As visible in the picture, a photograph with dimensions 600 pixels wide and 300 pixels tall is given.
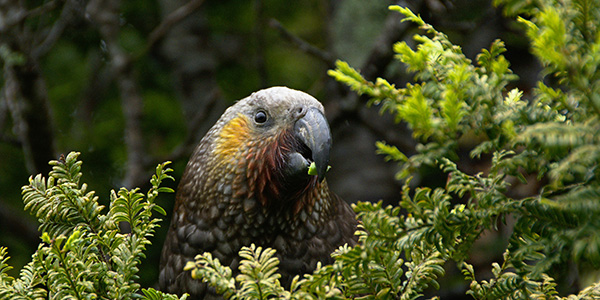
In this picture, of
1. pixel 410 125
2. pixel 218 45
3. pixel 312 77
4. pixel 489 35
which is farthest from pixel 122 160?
pixel 410 125

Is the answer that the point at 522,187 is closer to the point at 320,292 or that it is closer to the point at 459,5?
Answer: the point at 459,5

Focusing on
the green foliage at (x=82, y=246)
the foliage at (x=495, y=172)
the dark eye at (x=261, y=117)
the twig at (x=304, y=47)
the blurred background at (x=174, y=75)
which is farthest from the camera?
the twig at (x=304, y=47)

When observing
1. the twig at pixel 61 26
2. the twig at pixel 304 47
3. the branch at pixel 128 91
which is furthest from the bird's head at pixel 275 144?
the twig at pixel 61 26

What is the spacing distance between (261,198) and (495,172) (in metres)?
1.65

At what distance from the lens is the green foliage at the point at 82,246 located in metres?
1.50

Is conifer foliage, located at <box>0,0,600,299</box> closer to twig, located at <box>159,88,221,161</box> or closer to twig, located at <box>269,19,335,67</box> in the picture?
twig, located at <box>269,19,335,67</box>

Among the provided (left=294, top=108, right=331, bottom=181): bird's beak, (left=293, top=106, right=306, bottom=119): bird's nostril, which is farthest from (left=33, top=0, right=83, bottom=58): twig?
(left=294, top=108, right=331, bottom=181): bird's beak

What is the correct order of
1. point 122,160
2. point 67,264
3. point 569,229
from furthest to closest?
point 122,160 → point 67,264 → point 569,229

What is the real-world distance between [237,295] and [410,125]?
1.96ft

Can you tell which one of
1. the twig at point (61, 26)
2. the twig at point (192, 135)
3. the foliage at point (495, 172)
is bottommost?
the foliage at point (495, 172)

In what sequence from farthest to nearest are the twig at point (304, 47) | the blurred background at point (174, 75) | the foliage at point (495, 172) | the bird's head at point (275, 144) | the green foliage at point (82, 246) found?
the twig at point (304, 47), the blurred background at point (174, 75), the bird's head at point (275, 144), the green foliage at point (82, 246), the foliage at point (495, 172)

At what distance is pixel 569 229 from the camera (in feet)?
A: 4.05

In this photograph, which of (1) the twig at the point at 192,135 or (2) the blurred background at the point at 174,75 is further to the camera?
(1) the twig at the point at 192,135

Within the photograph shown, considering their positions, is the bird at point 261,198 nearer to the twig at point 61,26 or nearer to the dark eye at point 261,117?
the dark eye at point 261,117
